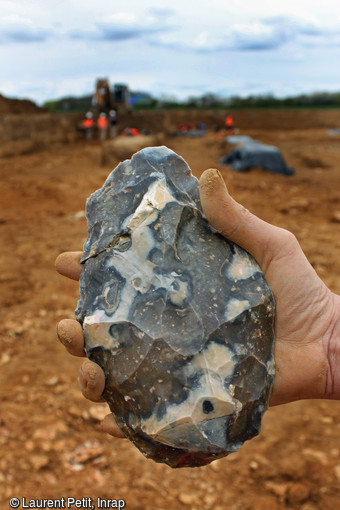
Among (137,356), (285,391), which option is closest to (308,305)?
(285,391)

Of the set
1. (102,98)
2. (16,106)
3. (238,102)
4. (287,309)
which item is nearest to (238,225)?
(287,309)

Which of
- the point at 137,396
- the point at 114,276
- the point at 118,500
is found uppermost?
the point at 114,276

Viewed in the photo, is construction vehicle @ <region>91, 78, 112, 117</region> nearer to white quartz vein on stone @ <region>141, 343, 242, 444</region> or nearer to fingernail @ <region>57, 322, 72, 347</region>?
fingernail @ <region>57, 322, 72, 347</region>

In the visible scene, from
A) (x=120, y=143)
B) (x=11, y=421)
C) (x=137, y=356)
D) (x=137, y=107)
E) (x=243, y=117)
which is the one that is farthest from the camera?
(x=137, y=107)

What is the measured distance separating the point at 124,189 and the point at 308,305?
1.02m

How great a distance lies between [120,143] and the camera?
39.5ft

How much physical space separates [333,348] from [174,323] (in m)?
0.90

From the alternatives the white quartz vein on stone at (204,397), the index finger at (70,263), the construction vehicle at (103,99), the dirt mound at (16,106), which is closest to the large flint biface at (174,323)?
the white quartz vein on stone at (204,397)

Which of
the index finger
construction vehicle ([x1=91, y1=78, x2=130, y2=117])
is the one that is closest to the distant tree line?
construction vehicle ([x1=91, y1=78, x2=130, y2=117])

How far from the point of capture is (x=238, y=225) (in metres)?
2.02

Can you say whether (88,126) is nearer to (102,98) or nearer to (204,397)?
(102,98)

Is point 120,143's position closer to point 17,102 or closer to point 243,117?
point 17,102

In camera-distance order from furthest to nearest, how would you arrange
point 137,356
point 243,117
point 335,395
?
1. point 243,117
2. point 335,395
3. point 137,356

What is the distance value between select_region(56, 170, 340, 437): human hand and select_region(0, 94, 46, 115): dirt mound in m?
16.6
